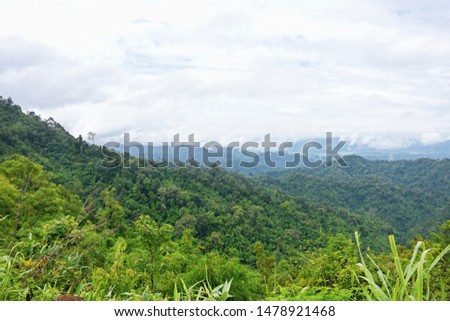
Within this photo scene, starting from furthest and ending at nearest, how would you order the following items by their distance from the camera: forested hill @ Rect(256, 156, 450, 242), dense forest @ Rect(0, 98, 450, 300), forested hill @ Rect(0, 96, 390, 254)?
forested hill @ Rect(256, 156, 450, 242)
forested hill @ Rect(0, 96, 390, 254)
dense forest @ Rect(0, 98, 450, 300)

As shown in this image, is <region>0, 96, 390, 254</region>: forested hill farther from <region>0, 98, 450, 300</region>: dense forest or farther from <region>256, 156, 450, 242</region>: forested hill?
<region>256, 156, 450, 242</region>: forested hill

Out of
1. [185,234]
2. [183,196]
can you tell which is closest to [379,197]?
[183,196]

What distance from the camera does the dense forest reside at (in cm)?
223

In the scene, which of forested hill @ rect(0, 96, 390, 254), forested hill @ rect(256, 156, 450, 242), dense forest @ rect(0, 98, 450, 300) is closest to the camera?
dense forest @ rect(0, 98, 450, 300)

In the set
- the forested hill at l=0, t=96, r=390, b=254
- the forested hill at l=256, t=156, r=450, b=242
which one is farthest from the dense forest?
the forested hill at l=256, t=156, r=450, b=242

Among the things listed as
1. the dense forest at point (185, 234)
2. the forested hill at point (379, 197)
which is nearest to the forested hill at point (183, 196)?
the dense forest at point (185, 234)

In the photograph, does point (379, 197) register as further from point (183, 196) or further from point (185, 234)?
point (185, 234)

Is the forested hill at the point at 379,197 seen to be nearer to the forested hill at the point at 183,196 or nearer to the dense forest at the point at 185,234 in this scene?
the dense forest at the point at 185,234

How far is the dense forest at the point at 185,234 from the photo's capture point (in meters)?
2.23

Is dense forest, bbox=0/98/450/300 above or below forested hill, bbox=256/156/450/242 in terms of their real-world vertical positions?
above

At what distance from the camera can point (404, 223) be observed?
5919 centimetres
